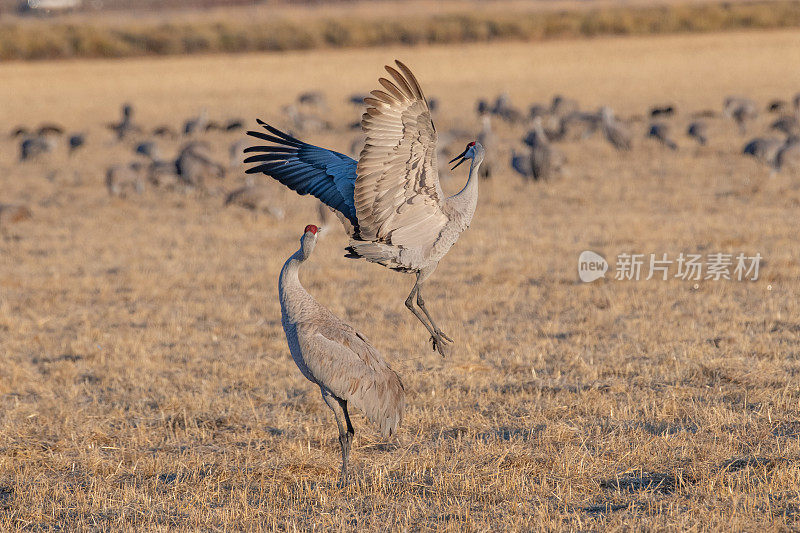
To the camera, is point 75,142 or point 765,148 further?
point 75,142

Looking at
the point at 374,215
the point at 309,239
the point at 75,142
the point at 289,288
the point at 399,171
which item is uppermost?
the point at 75,142

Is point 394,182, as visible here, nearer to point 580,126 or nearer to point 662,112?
point 580,126

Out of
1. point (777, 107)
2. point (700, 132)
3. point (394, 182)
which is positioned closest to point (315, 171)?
point (394, 182)

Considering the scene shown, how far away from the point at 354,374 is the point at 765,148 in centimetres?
1328

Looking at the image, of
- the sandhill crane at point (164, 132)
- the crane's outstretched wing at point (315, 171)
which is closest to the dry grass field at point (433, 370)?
the crane's outstretched wing at point (315, 171)

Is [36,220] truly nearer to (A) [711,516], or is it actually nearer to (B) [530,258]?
(B) [530,258]

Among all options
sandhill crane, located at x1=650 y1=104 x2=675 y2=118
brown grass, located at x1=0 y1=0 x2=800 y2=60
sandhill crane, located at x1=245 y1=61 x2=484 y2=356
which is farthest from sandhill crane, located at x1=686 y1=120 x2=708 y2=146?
brown grass, located at x1=0 y1=0 x2=800 y2=60

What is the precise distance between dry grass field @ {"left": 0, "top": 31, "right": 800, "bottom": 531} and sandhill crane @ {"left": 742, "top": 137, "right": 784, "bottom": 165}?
2.06ft

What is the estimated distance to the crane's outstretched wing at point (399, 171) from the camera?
4855 mm

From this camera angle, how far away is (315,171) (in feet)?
19.2

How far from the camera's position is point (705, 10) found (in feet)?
189

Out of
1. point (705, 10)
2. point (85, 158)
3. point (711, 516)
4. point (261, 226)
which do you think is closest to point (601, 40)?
point (705, 10)

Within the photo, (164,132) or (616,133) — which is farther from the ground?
(616,133)

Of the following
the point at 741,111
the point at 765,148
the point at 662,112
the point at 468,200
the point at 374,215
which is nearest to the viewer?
the point at 374,215
